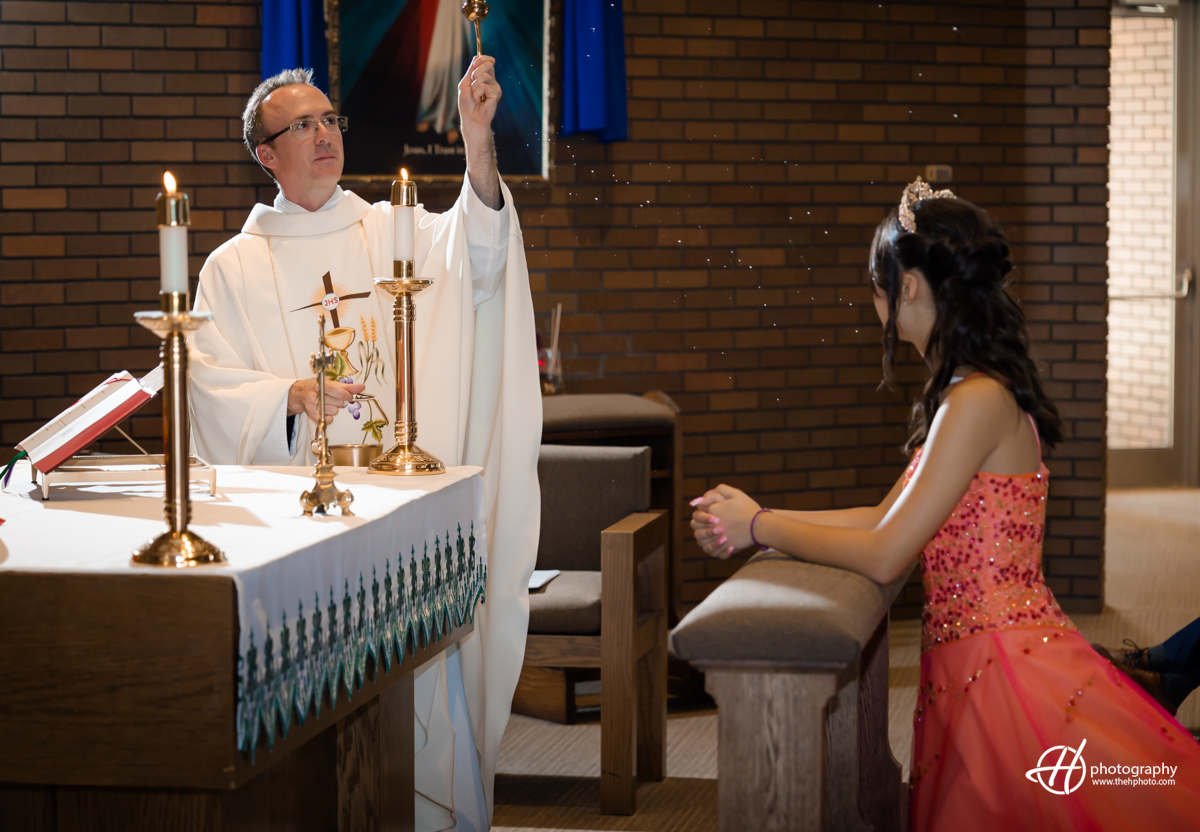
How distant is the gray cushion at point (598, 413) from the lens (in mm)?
3771

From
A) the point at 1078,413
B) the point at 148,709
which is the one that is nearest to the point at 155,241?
the point at 148,709

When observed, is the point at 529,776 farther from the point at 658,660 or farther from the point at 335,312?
the point at 335,312

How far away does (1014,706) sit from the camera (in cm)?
176

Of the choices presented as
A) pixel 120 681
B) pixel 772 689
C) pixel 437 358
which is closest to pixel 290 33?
pixel 437 358

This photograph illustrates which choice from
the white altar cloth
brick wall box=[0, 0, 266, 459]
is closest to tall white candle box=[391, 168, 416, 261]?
the white altar cloth

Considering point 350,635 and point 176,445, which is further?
point 350,635

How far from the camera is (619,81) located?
4.53 metres

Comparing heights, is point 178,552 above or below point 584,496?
above

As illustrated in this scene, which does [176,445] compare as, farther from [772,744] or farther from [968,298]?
[968,298]

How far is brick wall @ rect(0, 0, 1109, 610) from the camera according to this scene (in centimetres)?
472

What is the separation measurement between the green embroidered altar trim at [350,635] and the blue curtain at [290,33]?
272 cm

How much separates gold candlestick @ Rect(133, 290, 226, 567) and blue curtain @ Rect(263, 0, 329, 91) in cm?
313

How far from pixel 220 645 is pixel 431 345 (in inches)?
59.4

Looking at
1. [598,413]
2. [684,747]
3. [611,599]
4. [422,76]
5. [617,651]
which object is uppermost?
[422,76]
